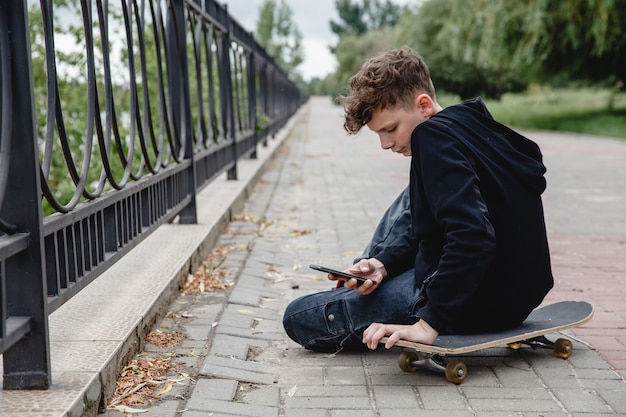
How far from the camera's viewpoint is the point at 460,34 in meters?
23.4

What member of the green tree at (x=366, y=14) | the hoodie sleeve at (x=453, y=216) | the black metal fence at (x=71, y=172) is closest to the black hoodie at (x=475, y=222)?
the hoodie sleeve at (x=453, y=216)

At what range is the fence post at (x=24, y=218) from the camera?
8.04ft

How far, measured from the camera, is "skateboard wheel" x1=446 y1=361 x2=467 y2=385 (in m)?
3.11

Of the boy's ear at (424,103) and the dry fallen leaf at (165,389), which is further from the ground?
the boy's ear at (424,103)

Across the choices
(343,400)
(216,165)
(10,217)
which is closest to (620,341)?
(343,400)

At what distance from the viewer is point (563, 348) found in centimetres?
342

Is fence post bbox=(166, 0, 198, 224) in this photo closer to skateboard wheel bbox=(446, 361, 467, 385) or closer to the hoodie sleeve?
the hoodie sleeve

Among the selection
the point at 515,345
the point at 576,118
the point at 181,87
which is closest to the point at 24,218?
the point at 515,345

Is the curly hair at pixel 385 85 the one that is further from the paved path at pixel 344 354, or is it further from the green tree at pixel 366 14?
the green tree at pixel 366 14

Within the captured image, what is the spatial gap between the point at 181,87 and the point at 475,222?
333cm

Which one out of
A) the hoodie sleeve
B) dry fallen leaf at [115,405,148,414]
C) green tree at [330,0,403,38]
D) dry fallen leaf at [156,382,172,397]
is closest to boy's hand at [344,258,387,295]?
the hoodie sleeve

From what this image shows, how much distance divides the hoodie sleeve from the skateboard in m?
0.11

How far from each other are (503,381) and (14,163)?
198cm

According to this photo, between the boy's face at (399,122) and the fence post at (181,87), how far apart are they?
8.86 feet
